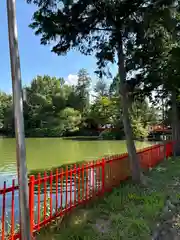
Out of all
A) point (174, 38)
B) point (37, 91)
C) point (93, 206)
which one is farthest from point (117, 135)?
point (93, 206)

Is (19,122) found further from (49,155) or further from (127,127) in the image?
(49,155)

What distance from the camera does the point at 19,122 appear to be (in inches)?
112

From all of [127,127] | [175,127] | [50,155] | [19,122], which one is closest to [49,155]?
[50,155]

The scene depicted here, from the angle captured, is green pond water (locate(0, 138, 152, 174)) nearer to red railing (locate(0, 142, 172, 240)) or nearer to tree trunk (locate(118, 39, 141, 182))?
red railing (locate(0, 142, 172, 240))

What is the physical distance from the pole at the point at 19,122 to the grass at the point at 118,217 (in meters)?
0.97

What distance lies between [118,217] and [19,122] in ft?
7.75

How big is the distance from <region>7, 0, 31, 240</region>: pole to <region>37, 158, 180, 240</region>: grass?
0.97 meters

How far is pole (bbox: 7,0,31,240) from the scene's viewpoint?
9.30 feet

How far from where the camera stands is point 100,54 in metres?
6.96

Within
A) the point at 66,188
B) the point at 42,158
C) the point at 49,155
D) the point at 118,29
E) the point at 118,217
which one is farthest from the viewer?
the point at 49,155

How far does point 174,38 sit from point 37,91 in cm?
3759

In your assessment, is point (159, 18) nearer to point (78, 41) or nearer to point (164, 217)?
point (78, 41)

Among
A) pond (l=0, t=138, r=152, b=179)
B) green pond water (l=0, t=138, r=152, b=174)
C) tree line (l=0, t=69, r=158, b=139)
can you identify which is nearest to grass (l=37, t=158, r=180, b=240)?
pond (l=0, t=138, r=152, b=179)

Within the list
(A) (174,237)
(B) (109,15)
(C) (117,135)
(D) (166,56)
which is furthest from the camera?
(C) (117,135)
